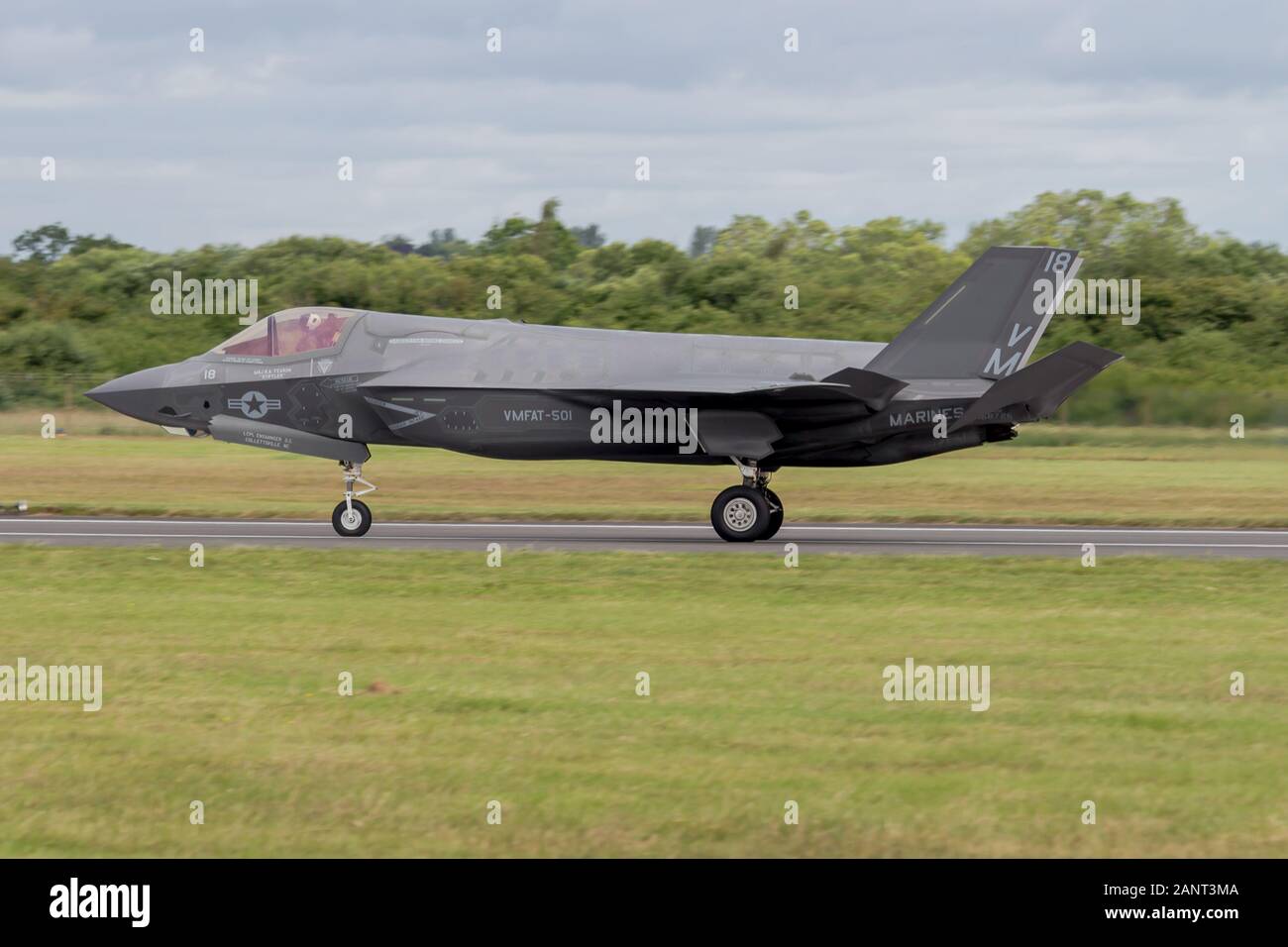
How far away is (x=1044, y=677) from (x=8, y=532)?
1614 centimetres

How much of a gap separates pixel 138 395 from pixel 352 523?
356 centimetres

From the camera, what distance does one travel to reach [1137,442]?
38438 mm

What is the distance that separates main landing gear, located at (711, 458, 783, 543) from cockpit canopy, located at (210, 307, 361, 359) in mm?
5863

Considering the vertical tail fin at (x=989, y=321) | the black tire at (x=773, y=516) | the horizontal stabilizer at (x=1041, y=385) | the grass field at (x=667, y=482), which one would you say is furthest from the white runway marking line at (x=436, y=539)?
the grass field at (x=667, y=482)

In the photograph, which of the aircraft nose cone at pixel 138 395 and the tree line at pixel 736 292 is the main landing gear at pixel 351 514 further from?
the tree line at pixel 736 292

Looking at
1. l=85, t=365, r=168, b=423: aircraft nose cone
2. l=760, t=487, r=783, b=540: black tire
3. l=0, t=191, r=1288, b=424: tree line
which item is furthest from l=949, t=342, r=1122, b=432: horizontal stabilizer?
l=0, t=191, r=1288, b=424: tree line

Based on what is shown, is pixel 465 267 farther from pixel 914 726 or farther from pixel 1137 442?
pixel 914 726

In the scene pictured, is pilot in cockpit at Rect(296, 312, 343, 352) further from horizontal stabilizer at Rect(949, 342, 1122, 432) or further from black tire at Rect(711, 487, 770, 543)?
horizontal stabilizer at Rect(949, 342, 1122, 432)

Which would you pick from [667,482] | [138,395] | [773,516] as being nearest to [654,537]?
[773,516]

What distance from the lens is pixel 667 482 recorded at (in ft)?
107

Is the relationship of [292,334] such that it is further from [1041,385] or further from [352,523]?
[1041,385]

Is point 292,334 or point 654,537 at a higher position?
point 292,334

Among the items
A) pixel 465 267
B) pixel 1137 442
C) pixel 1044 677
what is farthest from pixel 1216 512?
pixel 465 267

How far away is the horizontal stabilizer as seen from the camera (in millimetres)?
18906
